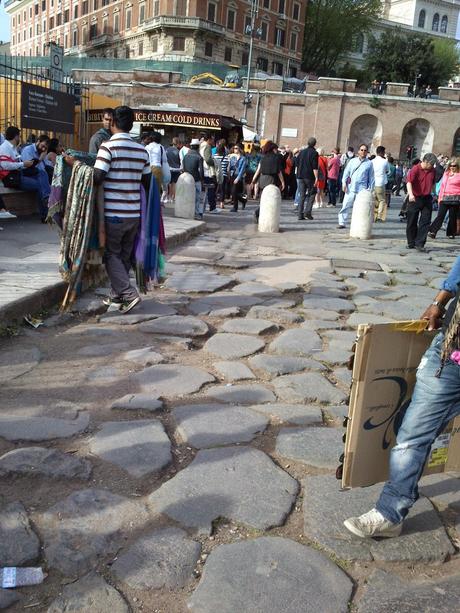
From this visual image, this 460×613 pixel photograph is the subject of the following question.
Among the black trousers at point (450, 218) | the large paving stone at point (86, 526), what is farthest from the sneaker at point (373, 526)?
the black trousers at point (450, 218)

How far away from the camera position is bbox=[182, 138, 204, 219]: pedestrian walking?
1184 centimetres

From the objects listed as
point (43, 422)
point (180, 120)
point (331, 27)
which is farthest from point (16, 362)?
point (331, 27)

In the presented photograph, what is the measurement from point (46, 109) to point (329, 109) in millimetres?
35179

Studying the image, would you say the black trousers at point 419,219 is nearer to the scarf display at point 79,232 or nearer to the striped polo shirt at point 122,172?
the striped polo shirt at point 122,172

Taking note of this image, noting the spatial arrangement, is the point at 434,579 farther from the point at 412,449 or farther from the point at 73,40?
the point at 73,40

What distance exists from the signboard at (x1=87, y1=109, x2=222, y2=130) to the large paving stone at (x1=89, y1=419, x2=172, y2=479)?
22.3 meters

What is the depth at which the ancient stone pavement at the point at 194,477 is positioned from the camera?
204 centimetres

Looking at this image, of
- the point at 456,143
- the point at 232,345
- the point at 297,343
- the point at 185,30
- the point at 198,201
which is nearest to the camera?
the point at 232,345

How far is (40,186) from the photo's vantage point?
9.73m

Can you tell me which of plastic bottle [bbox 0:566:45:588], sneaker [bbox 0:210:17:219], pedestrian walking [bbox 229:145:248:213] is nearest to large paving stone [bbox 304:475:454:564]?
plastic bottle [bbox 0:566:45:588]

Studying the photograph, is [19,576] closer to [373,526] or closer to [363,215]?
[373,526]

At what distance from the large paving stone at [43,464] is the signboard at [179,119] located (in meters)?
22.5

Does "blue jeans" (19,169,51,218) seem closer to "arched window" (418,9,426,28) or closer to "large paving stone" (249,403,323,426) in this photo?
"large paving stone" (249,403,323,426)

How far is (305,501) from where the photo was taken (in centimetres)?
261
